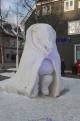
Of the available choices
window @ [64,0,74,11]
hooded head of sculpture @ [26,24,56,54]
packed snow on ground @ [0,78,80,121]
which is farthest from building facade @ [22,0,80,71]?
packed snow on ground @ [0,78,80,121]

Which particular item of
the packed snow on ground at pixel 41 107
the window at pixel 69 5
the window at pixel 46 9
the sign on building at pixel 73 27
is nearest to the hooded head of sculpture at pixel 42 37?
the packed snow on ground at pixel 41 107

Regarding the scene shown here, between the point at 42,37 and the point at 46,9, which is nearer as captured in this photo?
the point at 42,37

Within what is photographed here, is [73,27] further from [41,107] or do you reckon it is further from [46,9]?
[41,107]

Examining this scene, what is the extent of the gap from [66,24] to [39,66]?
25.0 meters

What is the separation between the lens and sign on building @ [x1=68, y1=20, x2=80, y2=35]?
34.0 metres

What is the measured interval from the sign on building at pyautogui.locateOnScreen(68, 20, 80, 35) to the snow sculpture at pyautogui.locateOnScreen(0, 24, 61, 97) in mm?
23061

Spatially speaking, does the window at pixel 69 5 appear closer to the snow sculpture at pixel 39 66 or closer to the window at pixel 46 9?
the window at pixel 46 9

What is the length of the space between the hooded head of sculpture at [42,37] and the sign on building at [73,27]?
23.0 meters

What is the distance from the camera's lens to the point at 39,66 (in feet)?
34.8

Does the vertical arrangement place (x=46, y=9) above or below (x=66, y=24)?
above

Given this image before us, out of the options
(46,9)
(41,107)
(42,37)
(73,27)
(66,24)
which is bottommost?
(41,107)

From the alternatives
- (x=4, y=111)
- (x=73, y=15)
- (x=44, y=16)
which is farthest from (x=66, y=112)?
(x=44, y=16)

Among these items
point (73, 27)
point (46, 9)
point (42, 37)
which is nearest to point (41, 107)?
point (42, 37)

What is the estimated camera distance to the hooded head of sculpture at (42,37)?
10891 millimetres
